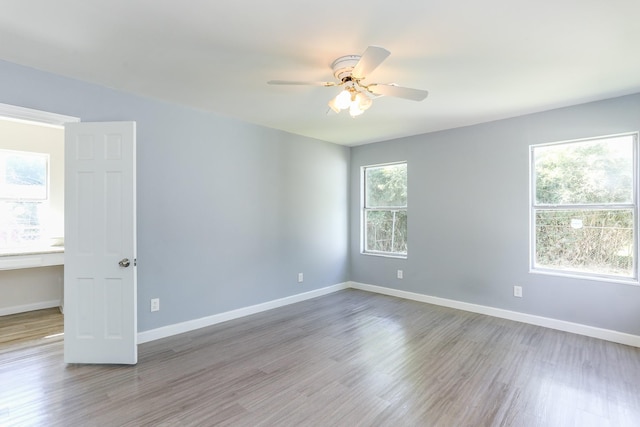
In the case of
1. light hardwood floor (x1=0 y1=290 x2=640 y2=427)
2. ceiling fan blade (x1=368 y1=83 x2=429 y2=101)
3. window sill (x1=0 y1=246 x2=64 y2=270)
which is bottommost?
light hardwood floor (x1=0 y1=290 x2=640 y2=427)

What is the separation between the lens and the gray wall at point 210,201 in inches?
118

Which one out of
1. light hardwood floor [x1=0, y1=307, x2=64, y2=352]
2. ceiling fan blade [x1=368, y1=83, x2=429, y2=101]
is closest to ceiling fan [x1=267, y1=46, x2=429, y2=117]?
ceiling fan blade [x1=368, y1=83, x2=429, y2=101]

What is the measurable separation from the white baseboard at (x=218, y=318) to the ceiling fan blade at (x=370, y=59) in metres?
3.13

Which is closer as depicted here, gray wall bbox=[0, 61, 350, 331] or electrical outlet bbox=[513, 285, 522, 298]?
gray wall bbox=[0, 61, 350, 331]

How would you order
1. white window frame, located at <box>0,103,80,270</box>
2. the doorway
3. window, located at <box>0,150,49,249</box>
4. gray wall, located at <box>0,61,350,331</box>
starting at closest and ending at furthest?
white window frame, located at <box>0,103,80,270</box> < gray wall, located at <box>0,61,350,331</box> < the doorway < window, located at <box>0,150,49,249</box>

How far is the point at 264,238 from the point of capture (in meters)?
4.27

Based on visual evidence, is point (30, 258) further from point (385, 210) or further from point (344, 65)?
point (385, 210)

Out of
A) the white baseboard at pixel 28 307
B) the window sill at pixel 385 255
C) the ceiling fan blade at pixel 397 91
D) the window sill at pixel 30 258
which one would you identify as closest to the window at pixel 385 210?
the window sill at pixel 385 255

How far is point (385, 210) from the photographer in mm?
5238

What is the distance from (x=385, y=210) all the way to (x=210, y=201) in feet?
9.42

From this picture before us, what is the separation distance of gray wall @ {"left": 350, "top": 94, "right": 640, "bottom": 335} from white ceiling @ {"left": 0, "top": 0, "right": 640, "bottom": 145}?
1.21 ft

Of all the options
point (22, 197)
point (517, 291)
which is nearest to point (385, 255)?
point (517, 291)

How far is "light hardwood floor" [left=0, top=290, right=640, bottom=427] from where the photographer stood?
2.04 meters

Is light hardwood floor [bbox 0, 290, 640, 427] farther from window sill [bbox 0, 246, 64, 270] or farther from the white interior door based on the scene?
window sill [bbox 0, 246, 64, 270]
